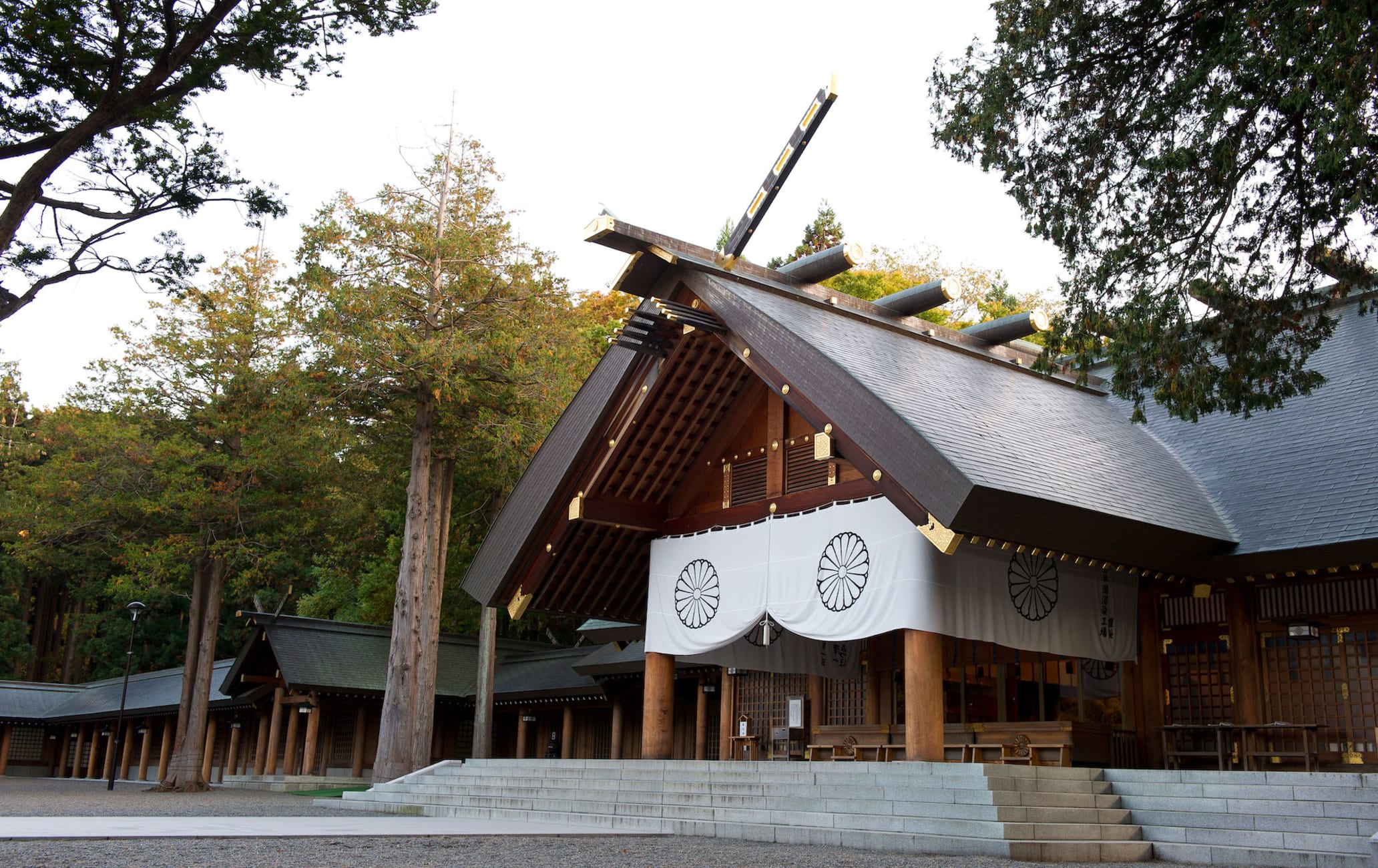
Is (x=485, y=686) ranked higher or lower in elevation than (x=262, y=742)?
higher

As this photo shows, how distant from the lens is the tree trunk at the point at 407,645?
17.8 metres

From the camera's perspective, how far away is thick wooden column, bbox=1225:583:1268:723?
34.0 ft

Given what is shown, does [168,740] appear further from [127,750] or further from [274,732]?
[274,732]

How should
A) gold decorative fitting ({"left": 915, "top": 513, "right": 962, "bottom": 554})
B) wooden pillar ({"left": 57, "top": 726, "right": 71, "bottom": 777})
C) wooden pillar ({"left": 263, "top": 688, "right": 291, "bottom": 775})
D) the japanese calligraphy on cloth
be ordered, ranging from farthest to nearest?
wooden pillar ({"left": 57, "top": 726, "right": 71, "bottom": 777}) → wooden pillar ({"left": 263, "top": 688, "right": 291, "bottom": 775}) → the japanese calligraphy on cloth → gold decorative fitting ({"left": 915, "top": 513, "right": 962, "bottom": 554})

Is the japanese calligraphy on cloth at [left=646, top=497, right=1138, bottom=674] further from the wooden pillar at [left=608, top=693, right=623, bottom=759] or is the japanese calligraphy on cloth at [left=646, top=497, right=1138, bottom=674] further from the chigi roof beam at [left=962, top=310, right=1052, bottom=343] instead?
the wooden pillar at [left=608, top=693, right=623, bottom=759]

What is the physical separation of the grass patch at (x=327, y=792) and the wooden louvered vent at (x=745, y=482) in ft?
33.0

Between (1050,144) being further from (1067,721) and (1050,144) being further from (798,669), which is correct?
(798,669)

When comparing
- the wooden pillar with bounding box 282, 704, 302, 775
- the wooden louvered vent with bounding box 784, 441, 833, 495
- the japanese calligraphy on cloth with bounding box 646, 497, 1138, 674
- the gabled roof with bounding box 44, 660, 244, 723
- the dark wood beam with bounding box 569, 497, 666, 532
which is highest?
the wooden louvered vent with bounding box 784, 441, 833, 495

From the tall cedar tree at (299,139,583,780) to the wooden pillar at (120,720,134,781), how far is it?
47.0ft

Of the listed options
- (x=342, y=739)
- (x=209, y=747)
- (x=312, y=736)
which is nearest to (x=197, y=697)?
(x=312, y=736)

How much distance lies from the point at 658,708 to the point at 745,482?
2.79 meters

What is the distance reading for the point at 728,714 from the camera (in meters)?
15.5

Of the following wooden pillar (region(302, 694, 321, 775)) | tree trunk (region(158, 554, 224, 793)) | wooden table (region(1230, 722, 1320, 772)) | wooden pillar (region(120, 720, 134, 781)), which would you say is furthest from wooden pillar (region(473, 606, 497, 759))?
wooden pillar (region(120, 720, 134, 781))

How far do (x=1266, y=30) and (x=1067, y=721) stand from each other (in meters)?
6.67
